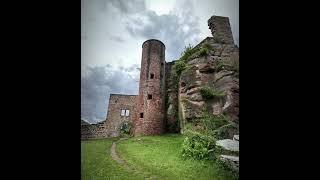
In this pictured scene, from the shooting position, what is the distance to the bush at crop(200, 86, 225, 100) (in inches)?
521

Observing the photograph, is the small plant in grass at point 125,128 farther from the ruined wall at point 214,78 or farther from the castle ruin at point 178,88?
the ruined wall at point 214,78

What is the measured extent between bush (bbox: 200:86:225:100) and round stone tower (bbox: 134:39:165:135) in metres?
5.01

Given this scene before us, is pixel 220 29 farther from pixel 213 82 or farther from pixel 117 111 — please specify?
pixel 117 111

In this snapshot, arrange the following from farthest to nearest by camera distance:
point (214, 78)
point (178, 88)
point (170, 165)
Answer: point (178, 88) < point (214, 78) < point (170, 165)

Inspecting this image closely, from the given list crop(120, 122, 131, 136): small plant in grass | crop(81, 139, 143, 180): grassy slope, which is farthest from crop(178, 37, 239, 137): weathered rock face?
crop(120, 122, 131, 136): small plant in grass

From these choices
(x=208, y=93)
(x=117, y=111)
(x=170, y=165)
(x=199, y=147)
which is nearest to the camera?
(x=170, y=165)

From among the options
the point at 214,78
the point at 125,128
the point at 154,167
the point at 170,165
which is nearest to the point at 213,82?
the point at 214,78

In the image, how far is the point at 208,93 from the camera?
44.1 ft

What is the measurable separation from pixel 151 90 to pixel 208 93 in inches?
233

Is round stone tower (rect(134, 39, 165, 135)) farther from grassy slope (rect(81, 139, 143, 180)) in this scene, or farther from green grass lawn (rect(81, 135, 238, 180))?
grassy slope (rect(81, 139, 143, 180))

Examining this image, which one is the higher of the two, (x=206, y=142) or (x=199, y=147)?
(x=206, y=142)
